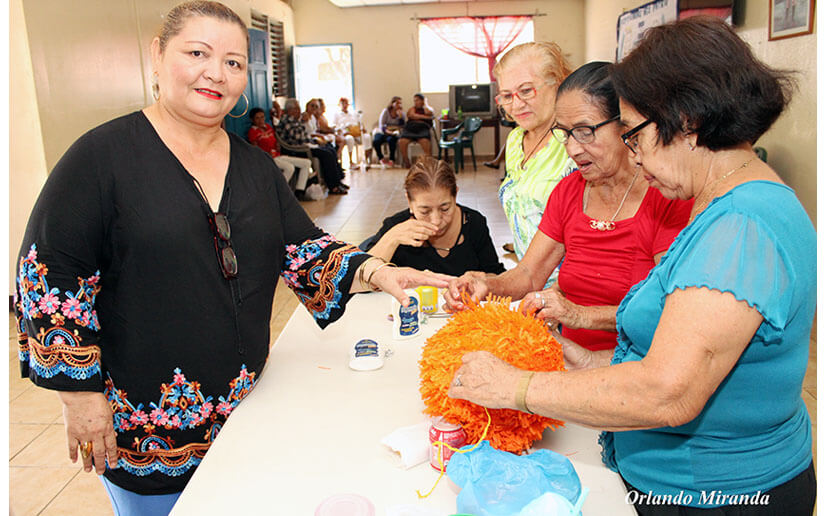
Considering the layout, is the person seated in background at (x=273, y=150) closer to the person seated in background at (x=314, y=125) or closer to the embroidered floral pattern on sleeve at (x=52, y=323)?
the person seated in background at (x=314, y=125)

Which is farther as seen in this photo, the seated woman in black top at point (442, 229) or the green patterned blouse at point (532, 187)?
the seated woman in black top at point (442, 229)

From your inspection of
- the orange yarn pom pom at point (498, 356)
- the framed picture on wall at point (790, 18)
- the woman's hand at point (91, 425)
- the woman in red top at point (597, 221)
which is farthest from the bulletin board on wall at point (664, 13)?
the woman's hand at point (91, 425)

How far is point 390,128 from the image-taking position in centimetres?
1448

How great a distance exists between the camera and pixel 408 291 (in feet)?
7.26

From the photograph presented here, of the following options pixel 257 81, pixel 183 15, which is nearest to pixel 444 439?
pixel 183 15

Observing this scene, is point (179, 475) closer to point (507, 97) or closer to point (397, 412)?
point (397, 412)

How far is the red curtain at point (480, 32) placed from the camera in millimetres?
14820

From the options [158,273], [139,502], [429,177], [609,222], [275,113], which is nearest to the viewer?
[158,273]

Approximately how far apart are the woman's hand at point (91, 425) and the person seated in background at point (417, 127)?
12.9 m

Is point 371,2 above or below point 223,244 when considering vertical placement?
above

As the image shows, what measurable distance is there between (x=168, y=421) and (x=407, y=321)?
2.72 ft

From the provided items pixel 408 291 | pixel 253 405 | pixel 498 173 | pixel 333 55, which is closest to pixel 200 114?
pixel 253 405

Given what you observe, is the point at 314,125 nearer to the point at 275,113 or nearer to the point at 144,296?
the point at 275,113

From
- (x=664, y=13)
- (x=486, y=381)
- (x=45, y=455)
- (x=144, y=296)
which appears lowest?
(x=45, y=455)
